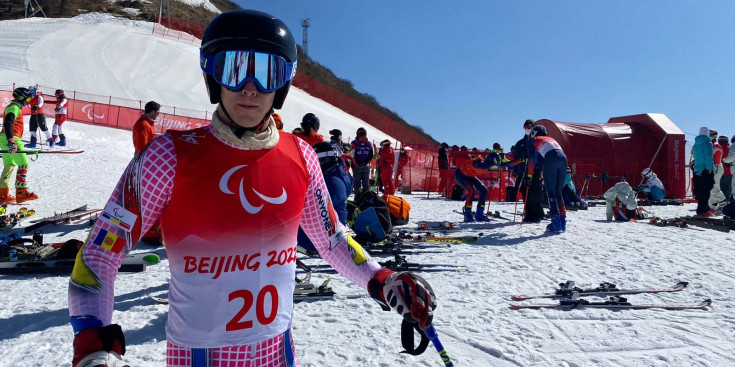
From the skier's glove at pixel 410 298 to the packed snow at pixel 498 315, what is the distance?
68 centimetres

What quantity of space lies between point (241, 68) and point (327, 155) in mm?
4239

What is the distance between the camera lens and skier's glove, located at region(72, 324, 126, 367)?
42.4 inches

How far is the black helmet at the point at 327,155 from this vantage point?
18.6 ft

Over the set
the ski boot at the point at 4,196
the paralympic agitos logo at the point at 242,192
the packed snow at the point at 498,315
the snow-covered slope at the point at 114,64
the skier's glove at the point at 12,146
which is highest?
the snow-covered slope at the point at 114,64

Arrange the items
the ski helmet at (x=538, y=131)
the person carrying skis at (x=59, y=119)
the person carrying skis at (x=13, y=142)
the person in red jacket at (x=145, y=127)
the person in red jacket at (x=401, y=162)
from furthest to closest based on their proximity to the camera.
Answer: the person in red jacket at (x=401, y=162)
the person carrying skis at (x=59, y=119)
the ski helmet at (x=538, y=131)
the person carrying skis at (x=13, y=142)
the person in red jacket at (x=145, y=127)

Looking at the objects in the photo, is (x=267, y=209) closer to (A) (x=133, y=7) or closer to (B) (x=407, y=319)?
(B) (x=407, y=319)

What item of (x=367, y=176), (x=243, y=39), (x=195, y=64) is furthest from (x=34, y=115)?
(x=195, y=64)

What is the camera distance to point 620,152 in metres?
18.1

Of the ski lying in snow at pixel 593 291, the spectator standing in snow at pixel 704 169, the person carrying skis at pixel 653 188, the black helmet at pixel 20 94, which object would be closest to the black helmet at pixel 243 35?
the ski lying in snow at pixel 593 291

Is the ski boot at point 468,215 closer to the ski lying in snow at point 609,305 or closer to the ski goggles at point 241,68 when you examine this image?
the ski lying in snow at point 609,305

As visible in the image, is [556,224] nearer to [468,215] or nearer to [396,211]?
[468,215]

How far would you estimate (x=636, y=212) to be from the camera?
10.8 metres

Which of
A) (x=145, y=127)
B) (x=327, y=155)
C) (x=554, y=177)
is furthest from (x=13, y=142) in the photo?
(x=554, y=177)

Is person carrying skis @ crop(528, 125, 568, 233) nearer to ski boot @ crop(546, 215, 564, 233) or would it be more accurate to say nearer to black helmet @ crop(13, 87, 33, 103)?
ski boot @ crop(546, 215, 564, 233)
